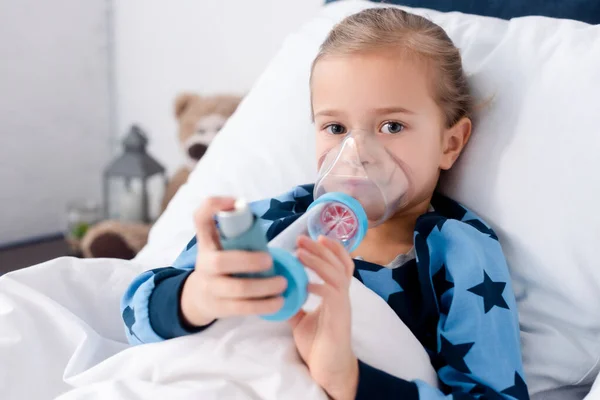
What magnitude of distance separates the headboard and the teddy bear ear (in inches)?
28.3

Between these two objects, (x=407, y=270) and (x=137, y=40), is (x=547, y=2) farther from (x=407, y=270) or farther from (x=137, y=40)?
(x=137, y=40)

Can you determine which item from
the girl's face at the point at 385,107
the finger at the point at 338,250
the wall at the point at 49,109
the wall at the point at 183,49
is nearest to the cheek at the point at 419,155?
the girl's face at the point at 385,107

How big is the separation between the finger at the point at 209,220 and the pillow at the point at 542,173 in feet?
1.60

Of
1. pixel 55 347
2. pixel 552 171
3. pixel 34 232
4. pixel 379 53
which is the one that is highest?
pixel 379 53

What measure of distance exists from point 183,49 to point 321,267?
153cm

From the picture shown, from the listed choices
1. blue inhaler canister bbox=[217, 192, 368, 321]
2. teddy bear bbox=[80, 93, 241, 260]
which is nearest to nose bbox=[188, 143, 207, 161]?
teddy bear bbox=[80, 93, 241, 260]

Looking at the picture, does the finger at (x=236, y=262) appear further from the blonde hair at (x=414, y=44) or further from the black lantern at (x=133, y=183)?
the black lantern at (x=133, y=183)

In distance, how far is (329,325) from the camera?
26.8 inches

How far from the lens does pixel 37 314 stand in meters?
0.89

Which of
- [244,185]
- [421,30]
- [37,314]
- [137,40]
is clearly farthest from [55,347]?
[137,40]

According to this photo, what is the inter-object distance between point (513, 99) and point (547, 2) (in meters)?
0.27

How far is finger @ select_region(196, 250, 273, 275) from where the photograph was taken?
55cm

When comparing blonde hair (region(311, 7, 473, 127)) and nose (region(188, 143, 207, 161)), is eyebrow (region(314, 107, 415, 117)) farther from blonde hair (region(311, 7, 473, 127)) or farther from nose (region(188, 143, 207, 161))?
nose (region(188, 143, 207, 161))

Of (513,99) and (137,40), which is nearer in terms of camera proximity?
(513,99)
